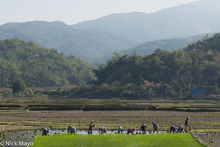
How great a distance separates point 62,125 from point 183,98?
7667 cm

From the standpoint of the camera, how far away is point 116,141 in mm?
38219

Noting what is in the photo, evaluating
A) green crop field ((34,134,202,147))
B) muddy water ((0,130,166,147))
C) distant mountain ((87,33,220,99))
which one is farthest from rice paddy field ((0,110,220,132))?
distant mountain ((87,33,220,99))

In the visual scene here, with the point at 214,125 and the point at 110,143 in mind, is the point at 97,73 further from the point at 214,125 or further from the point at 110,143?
the point at 110,143

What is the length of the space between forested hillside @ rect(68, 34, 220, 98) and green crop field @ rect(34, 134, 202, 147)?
9412 cm

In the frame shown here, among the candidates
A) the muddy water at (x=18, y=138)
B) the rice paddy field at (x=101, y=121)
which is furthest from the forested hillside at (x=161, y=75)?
the muddy water at (x=18, y=138)

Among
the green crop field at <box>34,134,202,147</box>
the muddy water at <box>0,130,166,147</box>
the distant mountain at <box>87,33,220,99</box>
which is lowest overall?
the muddy water at <box>0,130,166,147</box>

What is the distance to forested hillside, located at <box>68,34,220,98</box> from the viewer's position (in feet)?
454

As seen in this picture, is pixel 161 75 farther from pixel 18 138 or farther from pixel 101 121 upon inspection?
pixel 18 138

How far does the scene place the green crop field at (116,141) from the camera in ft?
122

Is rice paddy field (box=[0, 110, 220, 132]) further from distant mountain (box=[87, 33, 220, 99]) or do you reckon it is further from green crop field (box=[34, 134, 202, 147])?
distant mountain (box=[87, 33, 220, 99])

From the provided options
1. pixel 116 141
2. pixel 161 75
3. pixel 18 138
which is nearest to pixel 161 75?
pixel 161 75

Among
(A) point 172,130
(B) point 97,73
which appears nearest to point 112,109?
(A) point 172,130

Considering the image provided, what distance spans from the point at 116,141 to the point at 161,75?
115259 mm

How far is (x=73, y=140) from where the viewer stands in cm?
3834
